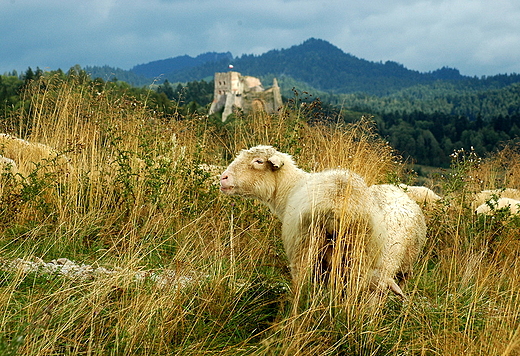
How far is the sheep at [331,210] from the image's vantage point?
12.4 ft

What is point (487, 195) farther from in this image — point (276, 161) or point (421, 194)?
point (276, 161)

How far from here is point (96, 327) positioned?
327cm

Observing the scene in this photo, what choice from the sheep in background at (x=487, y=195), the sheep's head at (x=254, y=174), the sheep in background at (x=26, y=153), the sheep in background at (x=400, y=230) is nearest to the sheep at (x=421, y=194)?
the sheep in background at (x=487, y=195)

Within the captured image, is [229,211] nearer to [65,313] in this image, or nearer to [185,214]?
[185,214]

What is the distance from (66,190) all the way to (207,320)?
135 inches

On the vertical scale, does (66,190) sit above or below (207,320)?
above

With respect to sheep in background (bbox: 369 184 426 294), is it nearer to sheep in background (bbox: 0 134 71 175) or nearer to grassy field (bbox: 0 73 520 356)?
grassy field (bbox: 0 73 520 356)

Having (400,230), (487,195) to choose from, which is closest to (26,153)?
(400,230)

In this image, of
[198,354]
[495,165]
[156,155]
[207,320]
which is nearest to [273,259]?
[207,320]

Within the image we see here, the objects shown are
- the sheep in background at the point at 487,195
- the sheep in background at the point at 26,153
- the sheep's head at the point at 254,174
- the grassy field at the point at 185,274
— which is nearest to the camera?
the grassy field at the point at 185,274

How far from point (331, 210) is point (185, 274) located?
1344 mm

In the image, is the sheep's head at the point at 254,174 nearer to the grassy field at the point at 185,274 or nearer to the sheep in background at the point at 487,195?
the grassy field at the point at 185,274

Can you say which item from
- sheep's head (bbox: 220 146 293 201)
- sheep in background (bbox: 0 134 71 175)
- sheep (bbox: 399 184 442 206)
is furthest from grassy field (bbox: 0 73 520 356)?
sheep (bbox: 399 184 442 206)

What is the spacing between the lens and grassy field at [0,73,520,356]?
3174 millimetres
